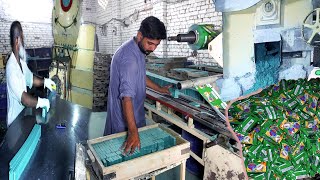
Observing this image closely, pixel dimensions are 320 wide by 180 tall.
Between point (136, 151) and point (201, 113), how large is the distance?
880mm

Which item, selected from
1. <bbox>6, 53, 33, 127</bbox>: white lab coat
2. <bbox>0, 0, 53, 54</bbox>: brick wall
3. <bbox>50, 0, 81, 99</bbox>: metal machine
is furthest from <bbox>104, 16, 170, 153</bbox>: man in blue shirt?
<bbox>0, 0, 53, 54</bbox>: brick wall

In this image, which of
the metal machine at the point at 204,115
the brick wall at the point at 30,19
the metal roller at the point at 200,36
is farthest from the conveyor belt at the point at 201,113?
the brick wall at the point at 30,19

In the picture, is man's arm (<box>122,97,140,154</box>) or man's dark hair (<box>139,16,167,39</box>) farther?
man's dark hair (<box>139,16,167,39</box>)

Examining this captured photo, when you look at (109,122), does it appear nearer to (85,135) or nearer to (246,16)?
(246,16)

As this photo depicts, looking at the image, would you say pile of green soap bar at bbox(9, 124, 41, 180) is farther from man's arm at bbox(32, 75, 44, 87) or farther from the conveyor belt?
the conveyor belt

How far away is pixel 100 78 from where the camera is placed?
5.29 metres

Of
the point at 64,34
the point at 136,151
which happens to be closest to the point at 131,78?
the point at 136,151

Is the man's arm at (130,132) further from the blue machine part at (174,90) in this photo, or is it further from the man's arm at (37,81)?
the man's arm at (37,81)

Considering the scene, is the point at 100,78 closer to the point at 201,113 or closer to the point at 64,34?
the point at 64,34

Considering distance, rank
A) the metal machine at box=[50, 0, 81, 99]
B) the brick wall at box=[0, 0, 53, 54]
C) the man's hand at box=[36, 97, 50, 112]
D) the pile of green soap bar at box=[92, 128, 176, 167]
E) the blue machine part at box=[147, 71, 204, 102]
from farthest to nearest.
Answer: the brick wall at box=[0, 0, 53, 54] → the metal machine at box=[50, 0, 81, 99] → the blue machine part at box=[147, 71, 204, 102] → the man's hand at box=[36, 97, 50, 112] → the pile of green soap bar at box=[92, 128, 176, 167]

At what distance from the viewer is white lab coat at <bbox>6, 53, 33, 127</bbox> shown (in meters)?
1.83

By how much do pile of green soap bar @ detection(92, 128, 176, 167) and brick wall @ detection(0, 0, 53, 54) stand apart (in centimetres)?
675

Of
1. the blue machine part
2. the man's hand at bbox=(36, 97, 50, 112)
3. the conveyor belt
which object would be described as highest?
the blue machine part

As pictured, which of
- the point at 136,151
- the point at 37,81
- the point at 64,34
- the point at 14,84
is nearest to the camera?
the point at 136,151
